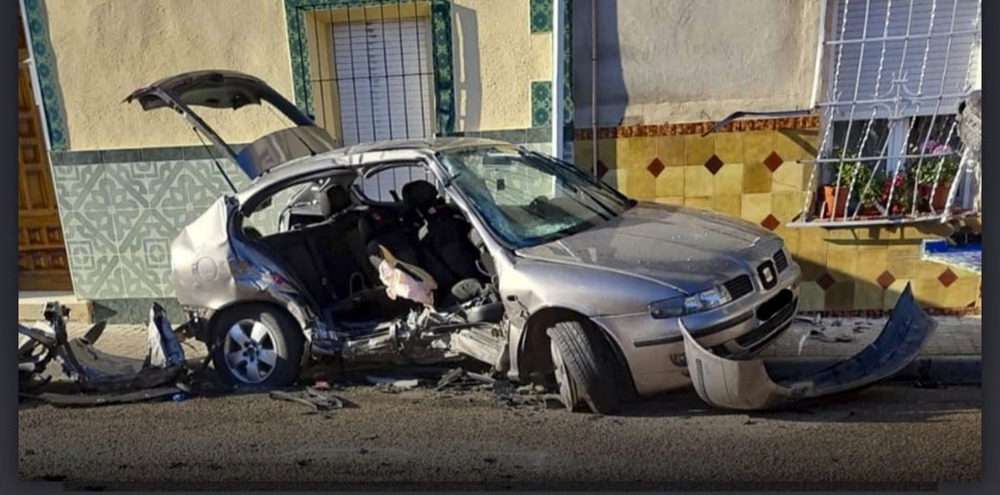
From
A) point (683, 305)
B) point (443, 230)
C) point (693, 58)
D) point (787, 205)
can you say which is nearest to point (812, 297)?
point (787, 205)

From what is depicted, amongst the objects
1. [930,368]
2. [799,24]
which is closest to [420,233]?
[799,24]

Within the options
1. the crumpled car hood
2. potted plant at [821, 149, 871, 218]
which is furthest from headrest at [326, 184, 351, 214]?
potted plant at [821, 149, 871, 218]

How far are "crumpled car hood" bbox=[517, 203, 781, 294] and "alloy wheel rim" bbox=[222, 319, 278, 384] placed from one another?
1.78 meters

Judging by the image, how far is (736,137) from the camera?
435 cm

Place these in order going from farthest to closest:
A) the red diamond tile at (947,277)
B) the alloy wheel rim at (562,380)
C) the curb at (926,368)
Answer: the red diamond tile at (947,277), the curb at (926,368), the alloy wheel rim at (562,380)

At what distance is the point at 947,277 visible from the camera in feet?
13.1

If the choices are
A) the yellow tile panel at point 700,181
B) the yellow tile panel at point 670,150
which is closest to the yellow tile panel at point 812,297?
the yellow tile panel at point 700,181

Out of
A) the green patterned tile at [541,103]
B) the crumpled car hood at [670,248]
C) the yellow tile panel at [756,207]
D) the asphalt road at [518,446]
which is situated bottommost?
the asphalt road at [518,446]

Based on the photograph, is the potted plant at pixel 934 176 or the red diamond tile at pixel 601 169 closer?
the potted plant at pixel 934 176

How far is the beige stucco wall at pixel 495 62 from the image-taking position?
180 inches

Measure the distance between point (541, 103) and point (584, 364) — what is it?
6.64 feet

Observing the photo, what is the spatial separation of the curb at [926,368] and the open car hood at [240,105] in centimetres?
323

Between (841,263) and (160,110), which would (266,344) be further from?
(841,263)

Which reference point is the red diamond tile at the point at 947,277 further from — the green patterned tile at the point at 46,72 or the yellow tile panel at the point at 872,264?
the green patterned tile at the point at 46,72
